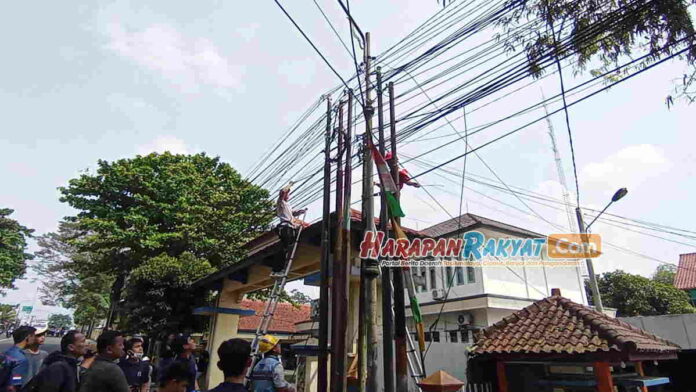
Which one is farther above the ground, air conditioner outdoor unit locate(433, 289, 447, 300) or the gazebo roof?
air conditioner outdoor unit locate(433, 289, 447, 300)

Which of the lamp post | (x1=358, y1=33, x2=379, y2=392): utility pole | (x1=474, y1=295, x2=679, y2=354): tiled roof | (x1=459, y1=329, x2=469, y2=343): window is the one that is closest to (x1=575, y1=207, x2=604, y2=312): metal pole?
the lamp post

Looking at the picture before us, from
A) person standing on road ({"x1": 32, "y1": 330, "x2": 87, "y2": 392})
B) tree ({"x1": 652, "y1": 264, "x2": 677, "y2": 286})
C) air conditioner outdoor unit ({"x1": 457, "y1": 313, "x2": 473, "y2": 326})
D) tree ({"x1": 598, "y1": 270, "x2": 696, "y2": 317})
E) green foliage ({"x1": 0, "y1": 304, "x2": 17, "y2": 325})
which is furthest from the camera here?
green foliage ({"x1": 0, "y1": 304, "x2": 17, "y2": 325})

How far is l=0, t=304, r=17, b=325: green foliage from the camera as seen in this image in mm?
53844

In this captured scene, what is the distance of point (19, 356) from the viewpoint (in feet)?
14.3

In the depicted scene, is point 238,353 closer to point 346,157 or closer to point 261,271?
point 346,157

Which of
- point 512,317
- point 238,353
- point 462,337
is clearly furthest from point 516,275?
point 238,353

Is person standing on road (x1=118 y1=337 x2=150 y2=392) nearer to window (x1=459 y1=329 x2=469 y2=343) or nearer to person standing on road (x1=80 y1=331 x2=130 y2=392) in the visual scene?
person standing on road (x1=80 y1=331 x2=130 y2=392)

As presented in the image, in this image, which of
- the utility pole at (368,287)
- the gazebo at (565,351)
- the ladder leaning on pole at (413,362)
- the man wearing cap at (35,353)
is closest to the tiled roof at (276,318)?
the ladder leaning on pole at (413,362)

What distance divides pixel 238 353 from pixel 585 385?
542cm

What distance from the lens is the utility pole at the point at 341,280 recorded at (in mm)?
5902

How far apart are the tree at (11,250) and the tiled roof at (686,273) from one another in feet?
148

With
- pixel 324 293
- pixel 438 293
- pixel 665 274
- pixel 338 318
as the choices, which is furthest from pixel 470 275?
pixel 665 274

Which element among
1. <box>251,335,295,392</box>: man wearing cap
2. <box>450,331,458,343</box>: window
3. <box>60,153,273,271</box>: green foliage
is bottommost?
<box>251,335,295,392</box>: man wearing cap

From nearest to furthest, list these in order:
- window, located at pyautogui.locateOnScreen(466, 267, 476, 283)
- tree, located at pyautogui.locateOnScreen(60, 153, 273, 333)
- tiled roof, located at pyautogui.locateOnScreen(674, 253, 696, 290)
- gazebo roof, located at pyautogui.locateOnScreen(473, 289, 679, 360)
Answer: gazebo roof, located at pyautogui.locateOnScreen(473, 289, 679, 360) → tree, located at pyautogui.locateOnScreen(60, 153, 273, 333) → window, located at pyautogui.locateOnScreen(466, 267, 476, 283) → tiled roof, located at pyautogui.locateOnScreen(674, 253, 696, 290)
